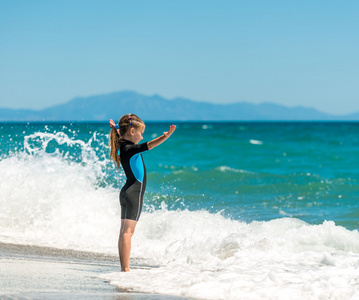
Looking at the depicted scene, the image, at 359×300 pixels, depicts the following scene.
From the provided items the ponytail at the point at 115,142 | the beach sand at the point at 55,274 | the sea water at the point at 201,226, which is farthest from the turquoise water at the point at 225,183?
the ponytail at the point at 115,142

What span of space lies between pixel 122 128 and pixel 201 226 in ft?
11.1

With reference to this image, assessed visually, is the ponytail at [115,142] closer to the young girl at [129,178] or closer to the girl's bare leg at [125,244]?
the young girl at [129,178]

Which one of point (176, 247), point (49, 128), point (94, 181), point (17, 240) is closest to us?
point (176, 247)

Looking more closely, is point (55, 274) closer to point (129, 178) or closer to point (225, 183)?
point (129, 178)

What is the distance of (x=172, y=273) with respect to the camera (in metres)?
4.93

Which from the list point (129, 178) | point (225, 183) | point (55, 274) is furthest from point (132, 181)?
point (225, 183)

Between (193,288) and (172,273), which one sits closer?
(193,288)

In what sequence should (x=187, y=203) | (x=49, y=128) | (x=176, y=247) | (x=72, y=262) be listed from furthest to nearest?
(x=49, y=128), (x=187, y=203), (x=176, y=247), (x=72, y=262)

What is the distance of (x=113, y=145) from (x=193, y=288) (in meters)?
1.77

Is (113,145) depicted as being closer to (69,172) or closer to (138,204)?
(138,204)

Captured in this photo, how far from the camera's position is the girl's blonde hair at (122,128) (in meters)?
5.28

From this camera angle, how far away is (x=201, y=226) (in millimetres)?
8195

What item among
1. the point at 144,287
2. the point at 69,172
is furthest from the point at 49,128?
the point at 144,287

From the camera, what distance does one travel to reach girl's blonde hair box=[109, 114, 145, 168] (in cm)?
528
